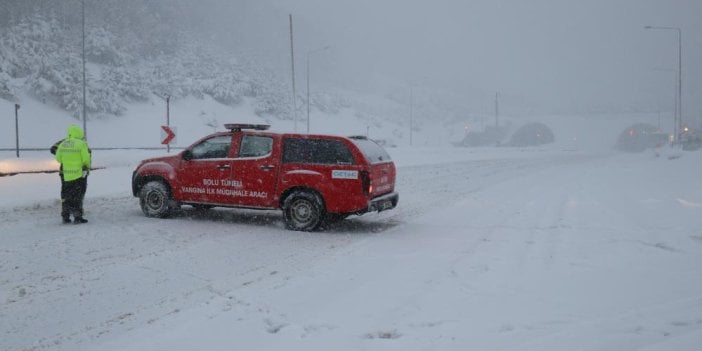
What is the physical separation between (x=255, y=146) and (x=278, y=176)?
2.62ft

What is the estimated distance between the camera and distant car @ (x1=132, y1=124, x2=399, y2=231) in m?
10.1

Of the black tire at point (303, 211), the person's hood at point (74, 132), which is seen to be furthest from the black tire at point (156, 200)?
the black tire at point (303, 211)

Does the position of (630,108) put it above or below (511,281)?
above

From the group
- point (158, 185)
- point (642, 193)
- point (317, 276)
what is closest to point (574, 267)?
point (317, 276)

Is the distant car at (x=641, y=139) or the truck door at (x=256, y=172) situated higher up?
the distant car at (x=641, y=139)

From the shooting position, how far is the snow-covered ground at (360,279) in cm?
490

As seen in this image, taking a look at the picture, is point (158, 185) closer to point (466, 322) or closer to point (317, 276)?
point (317, 276)

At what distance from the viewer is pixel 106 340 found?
16.1 ft

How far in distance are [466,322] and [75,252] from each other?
18.5 feet

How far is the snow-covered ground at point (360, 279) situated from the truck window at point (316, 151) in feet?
4.19

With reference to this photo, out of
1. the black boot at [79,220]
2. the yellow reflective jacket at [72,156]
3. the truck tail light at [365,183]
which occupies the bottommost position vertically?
the black boot at [79,220]

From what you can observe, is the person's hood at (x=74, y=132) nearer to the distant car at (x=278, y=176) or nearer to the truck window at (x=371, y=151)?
the distant car at (x=278, y=176)

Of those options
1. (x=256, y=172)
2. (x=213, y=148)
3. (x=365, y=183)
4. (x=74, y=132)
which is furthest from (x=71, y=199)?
(x=365, y=183)

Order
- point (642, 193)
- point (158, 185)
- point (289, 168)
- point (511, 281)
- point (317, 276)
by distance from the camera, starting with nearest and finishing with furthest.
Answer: point (511, 281) → point (317, 276) → point (289, 168) → point (158, 185) → point (642, 193)
